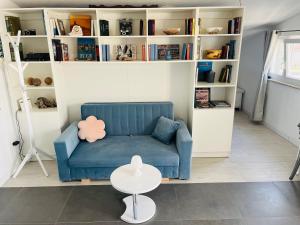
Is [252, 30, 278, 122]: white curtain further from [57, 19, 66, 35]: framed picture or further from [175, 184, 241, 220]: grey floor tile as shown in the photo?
[57, 19, 66, 35]: framed picture

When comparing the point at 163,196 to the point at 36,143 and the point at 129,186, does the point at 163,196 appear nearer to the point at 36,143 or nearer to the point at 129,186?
the point at 129,186

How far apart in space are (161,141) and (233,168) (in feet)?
3.68

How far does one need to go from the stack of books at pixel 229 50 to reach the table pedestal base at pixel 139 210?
7.40 feet

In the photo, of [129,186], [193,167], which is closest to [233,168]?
[193,167]

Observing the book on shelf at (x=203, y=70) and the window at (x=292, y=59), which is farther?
the window at (x=292, y=59)

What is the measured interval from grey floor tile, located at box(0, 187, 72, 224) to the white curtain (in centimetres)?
403

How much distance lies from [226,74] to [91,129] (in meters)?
2.19

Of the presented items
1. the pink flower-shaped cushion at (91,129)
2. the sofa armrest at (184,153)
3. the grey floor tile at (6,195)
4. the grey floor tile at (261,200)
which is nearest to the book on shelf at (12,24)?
the pink flower-shaped cushion at (91,129)

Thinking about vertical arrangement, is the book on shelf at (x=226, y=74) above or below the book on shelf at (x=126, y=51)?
below

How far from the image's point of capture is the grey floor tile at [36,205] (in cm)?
239

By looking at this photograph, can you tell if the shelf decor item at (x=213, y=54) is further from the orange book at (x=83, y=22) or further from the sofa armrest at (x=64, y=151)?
the sofa armrest at (x=64, y=151)

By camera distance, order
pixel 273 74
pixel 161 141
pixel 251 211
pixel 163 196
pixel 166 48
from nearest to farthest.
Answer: pixel 251 211, pixel 163 196, pixel 161 141, pixel 166 48, pixel 273 74

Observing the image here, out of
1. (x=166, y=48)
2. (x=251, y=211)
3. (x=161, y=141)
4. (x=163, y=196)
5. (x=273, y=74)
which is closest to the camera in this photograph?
(x=251, y=211)

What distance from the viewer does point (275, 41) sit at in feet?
14.6
